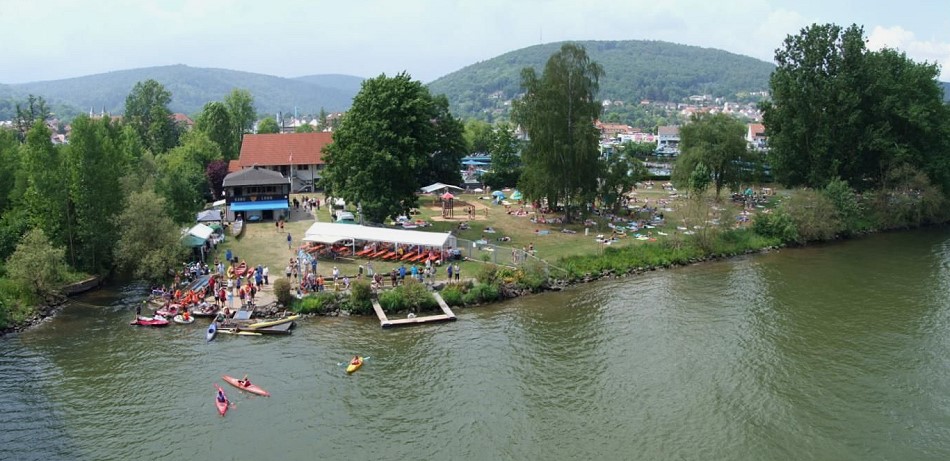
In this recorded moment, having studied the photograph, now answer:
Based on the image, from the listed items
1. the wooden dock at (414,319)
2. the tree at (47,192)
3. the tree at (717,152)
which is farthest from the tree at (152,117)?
the tree at (717,152)

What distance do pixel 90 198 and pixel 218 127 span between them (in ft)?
145

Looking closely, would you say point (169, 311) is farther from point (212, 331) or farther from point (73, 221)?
point (73, 221)

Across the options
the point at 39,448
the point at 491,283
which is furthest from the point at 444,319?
the point at 39,448

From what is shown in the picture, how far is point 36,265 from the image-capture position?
32.9 metres

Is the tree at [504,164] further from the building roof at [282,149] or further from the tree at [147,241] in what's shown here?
the tree at [147,241]

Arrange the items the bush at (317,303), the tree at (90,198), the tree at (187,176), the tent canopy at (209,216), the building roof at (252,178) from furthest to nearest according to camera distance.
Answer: the building roof at (252,178), the tent canopy at (209,216), the tree at (187,176), the tree at (90,198), the bush at (317,303)

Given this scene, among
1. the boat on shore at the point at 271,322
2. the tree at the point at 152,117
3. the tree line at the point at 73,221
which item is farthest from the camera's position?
the tree at the point at 152,117

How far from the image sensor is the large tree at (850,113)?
180ft

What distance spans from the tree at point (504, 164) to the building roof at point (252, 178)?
27273 millimetres

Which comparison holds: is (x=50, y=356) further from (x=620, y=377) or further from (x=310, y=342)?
(x=620, y=377)

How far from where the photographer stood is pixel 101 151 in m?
38.3

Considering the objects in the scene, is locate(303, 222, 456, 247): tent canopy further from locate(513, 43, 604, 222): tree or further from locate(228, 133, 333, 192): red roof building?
locate(228, 133, 333, 192): red roof building

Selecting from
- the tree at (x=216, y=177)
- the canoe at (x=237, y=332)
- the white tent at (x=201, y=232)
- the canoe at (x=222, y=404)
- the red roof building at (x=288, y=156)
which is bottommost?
the canoe at (x=222, y=404)

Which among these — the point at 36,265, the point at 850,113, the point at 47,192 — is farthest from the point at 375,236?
the point at 850,113
